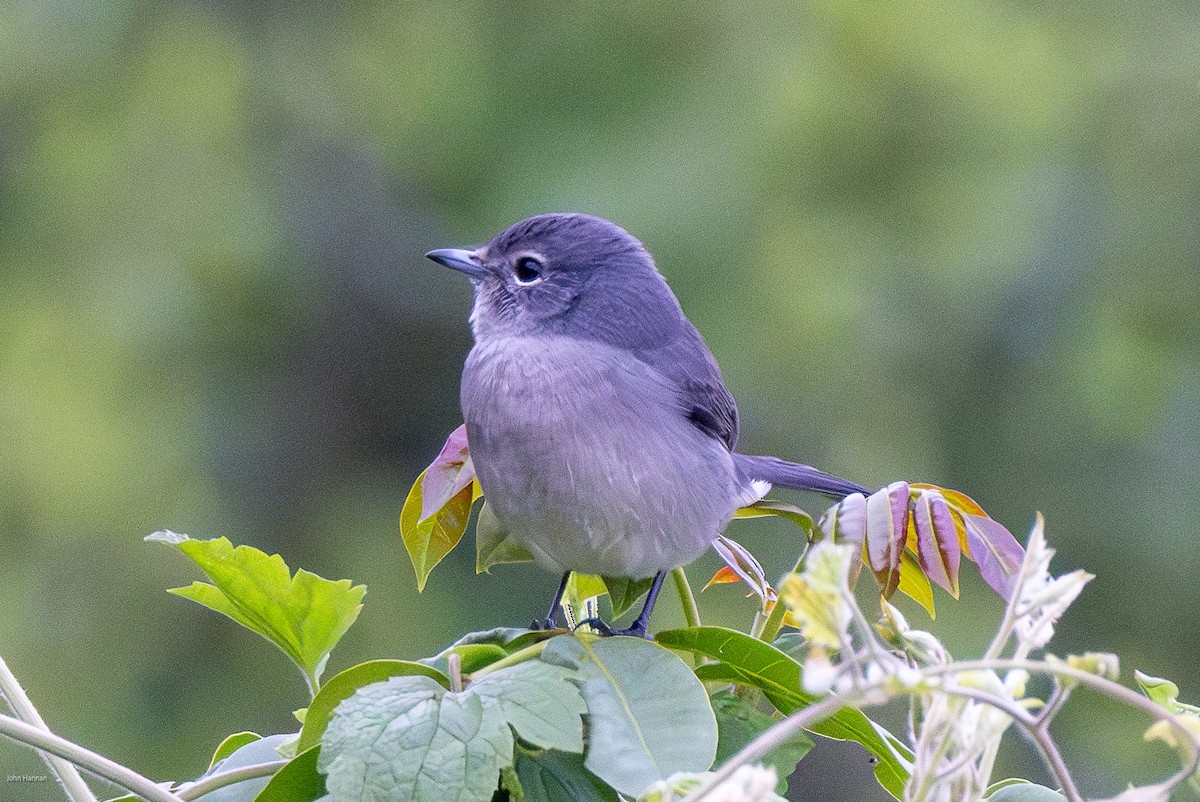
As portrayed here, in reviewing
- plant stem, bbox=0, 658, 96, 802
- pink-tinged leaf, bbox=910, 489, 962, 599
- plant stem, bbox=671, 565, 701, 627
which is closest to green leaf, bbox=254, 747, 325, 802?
plant stem, bbox=0, 658, 96, 802

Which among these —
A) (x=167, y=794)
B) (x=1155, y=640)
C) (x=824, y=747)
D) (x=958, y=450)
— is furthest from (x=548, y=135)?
(x=167, y=794)

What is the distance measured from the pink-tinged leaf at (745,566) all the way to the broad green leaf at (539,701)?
43 cm

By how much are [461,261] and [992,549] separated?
1213 mm

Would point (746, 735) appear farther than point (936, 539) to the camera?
No

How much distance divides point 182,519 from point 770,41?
121 inches

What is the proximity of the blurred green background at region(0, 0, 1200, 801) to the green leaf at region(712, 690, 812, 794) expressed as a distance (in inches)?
136

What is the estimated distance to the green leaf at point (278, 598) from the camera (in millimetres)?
1289

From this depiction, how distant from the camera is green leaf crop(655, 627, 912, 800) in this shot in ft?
3.99

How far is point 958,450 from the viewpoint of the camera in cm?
530

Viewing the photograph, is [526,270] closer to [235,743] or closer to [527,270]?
[527,270]

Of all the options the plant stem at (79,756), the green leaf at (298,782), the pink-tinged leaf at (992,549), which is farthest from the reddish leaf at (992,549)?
the plant stem at (79,756)

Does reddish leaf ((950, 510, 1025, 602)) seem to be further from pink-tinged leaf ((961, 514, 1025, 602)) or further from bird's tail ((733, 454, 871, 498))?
bird's tail ((733, 454, 871, 498))

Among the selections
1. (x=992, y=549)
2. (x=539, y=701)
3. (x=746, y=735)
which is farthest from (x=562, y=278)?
(x=539, y=701)

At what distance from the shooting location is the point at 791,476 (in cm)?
241
